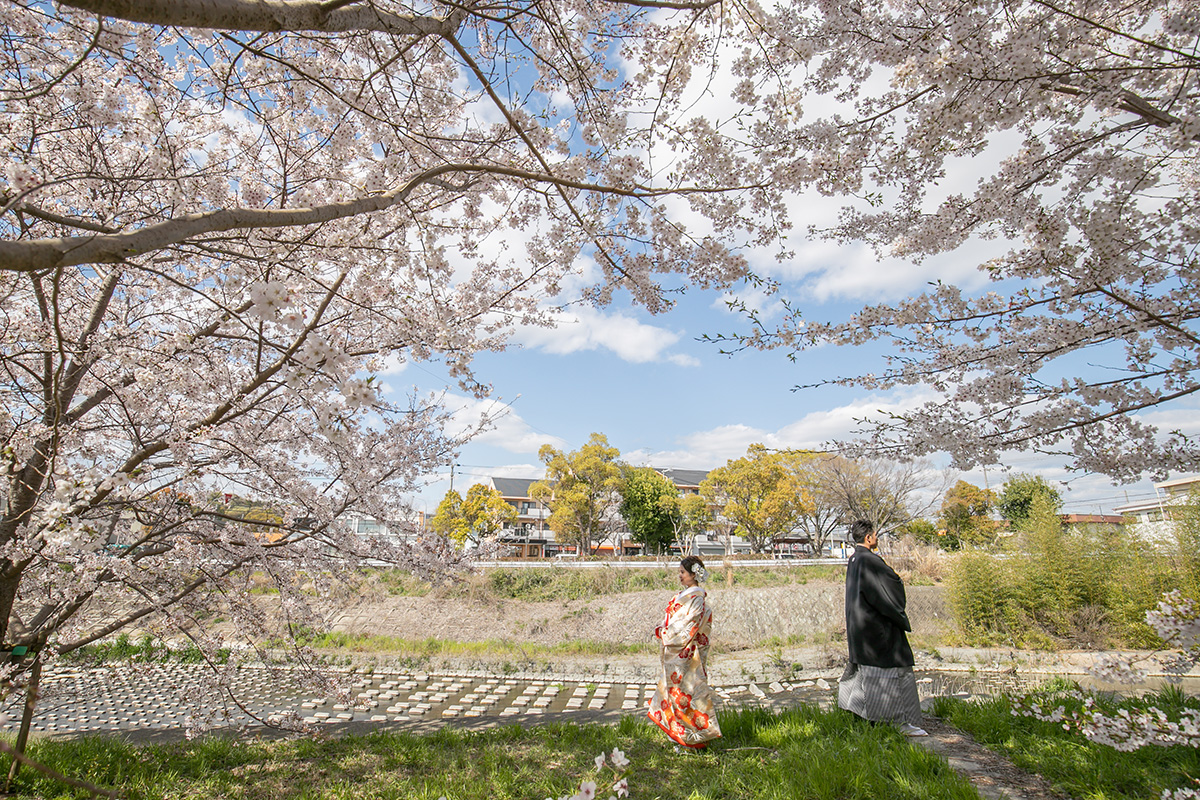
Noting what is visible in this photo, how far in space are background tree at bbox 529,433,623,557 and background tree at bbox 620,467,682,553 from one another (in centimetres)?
72

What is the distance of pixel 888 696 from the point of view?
377 cm

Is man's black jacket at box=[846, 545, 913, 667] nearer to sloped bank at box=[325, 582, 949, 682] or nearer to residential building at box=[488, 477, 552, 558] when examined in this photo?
sloped bank at box=[325, 582, 949, 682]

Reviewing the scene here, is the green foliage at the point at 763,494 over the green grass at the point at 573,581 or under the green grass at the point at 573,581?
over

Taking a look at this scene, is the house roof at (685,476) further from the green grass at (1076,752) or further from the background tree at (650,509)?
the green grass at (1076,752)

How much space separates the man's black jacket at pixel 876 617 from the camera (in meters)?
3.81

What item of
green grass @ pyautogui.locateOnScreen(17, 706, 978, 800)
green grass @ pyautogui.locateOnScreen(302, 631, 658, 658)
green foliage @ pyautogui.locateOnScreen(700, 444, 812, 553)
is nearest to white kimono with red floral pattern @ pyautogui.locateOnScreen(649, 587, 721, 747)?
green grass @ pyautogui.locateOnScreen(17, 706, 978, 800)

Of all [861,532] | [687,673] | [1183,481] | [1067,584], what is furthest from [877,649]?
[1183,481]

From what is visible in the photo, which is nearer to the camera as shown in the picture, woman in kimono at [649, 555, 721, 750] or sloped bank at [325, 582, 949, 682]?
woman in kimono at [649, 555, 721, 750]

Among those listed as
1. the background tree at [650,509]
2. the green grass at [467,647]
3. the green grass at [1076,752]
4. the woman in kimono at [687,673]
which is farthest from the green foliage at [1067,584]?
the background tree at [650,509]

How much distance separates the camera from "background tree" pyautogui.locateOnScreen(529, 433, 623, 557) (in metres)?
23.0

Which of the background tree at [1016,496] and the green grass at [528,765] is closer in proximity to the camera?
the green grass at [528,765]

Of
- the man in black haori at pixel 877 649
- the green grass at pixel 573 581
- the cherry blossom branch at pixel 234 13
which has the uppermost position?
the cherry blossom branch at pixel 234 13

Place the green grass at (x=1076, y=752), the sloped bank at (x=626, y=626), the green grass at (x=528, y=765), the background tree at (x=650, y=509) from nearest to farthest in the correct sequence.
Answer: the green grass at (x=1076, y=752)
the green grass at (x=528, y=765)
the sloped bank at (x=626, y=626)
the background tree at (x=650, y=509)

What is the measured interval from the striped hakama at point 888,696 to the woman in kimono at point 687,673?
1.05 metres
